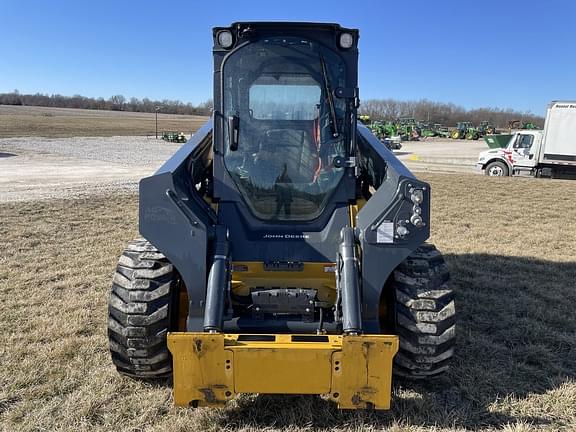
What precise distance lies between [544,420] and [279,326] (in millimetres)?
1918

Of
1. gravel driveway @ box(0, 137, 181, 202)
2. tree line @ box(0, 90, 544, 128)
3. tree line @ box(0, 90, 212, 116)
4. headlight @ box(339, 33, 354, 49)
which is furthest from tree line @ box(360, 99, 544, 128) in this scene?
headlight @ box(339, 33, 354, 49)

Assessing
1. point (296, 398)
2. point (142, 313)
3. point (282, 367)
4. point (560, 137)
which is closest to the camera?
point (282, 367)

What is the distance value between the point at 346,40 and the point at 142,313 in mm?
2420

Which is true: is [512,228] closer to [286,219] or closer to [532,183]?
[286,219]

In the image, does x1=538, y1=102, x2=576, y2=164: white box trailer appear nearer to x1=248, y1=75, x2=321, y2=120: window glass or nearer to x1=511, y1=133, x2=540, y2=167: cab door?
x1=511, y1=133, x2=540, y2=167: cab door

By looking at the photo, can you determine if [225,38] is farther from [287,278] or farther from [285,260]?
[287,278]

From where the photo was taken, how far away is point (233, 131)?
3969 mm

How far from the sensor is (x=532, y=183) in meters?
18.0

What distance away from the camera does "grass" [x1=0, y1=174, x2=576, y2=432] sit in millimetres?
3584

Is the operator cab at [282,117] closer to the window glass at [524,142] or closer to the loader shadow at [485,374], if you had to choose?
the loader shadow at [485,374]

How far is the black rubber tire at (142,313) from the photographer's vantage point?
11.8ft

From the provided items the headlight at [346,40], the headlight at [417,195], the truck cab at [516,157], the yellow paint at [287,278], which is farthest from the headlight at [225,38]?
the truck cab at [516,157]

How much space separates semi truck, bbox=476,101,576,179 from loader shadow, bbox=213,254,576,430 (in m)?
15.8

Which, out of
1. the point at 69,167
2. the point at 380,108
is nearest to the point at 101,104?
the point at 380,108
